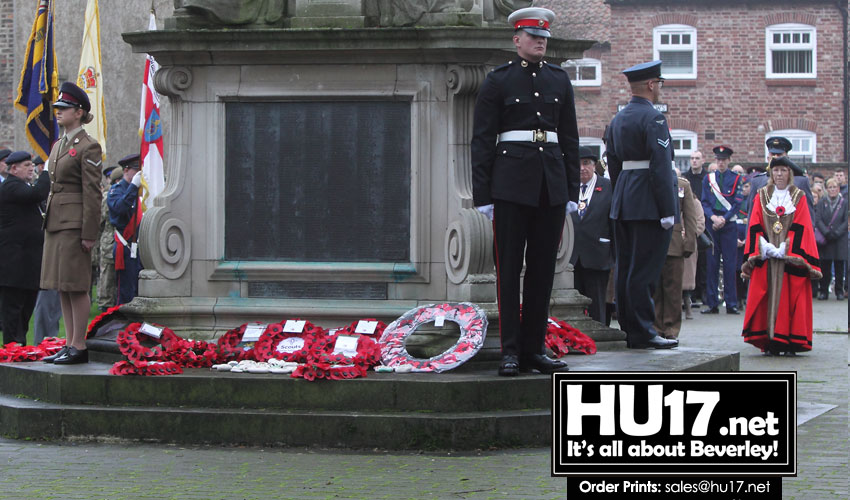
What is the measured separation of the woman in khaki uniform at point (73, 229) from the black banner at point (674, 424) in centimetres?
579

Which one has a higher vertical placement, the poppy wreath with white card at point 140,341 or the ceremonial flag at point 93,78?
the ceremonial flag at point 93,78

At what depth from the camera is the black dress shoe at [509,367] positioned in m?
8.52

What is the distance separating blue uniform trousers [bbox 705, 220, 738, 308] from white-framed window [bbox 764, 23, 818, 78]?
22.9 m

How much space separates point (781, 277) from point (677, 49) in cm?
2992

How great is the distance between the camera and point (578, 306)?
10727 millimetres

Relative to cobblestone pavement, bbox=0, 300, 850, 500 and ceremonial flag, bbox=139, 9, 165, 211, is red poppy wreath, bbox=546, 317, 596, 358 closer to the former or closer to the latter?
cobblestone pavement, bbox=0, 300, 850, 500

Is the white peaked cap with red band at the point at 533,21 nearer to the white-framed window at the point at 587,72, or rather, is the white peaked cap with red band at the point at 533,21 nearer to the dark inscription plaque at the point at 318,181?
the dark inscription plaque at the point at 318,181

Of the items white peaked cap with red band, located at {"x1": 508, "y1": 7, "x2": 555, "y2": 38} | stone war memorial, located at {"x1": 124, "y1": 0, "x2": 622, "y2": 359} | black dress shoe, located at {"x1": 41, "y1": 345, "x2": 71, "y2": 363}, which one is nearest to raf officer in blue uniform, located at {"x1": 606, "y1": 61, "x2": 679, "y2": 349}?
stone war memorial, located at {"x1": 124, "y1": 0, "x2": 622, "y2": 359}

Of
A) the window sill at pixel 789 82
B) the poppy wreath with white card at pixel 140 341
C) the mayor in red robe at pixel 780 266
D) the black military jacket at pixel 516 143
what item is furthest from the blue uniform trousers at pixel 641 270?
the window sill at pixel 789 82

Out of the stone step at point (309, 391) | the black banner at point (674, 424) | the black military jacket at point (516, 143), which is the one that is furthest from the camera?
the black military jacket at point (516, 143)

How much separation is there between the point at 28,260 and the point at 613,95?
1244 inches

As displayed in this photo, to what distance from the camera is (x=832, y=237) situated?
25.2 metres

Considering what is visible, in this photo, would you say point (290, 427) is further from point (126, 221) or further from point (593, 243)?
point (126, 221)

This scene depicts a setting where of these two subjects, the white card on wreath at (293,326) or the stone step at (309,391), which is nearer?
the stone step at (309,391)
